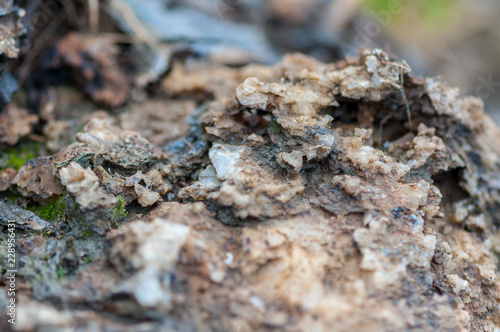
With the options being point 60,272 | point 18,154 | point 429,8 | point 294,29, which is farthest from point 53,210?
point 429,8

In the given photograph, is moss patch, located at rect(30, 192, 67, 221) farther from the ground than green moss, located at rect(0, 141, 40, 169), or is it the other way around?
moss patch, located at rect(30, 192, 67, 221)

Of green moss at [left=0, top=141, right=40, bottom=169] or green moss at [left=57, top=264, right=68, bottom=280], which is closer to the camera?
green moss at [left=57, top=264, right=68, bottom=280]

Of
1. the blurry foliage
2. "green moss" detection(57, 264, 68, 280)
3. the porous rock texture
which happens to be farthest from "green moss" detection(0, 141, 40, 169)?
the blurry foliage

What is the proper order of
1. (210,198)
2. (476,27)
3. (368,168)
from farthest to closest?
(476,27) → (368,168) → (210,198)

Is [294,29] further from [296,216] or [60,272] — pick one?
[60,272]

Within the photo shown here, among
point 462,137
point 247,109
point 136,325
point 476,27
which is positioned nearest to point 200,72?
point 247,109

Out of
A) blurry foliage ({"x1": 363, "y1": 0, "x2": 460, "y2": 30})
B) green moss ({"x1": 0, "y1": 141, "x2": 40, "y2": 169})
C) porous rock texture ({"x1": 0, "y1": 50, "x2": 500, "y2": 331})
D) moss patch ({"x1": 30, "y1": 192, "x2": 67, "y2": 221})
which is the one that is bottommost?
green moss ({"x1": 0, "y1": 141, "x2": 40, "y2": 169})

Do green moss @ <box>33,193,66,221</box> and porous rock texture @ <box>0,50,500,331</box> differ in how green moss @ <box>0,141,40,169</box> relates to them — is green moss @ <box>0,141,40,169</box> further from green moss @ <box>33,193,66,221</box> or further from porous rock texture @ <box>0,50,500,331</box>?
green moss @ <box>33,193,66,221</box>

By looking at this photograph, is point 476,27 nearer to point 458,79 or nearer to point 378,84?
point 458,79
